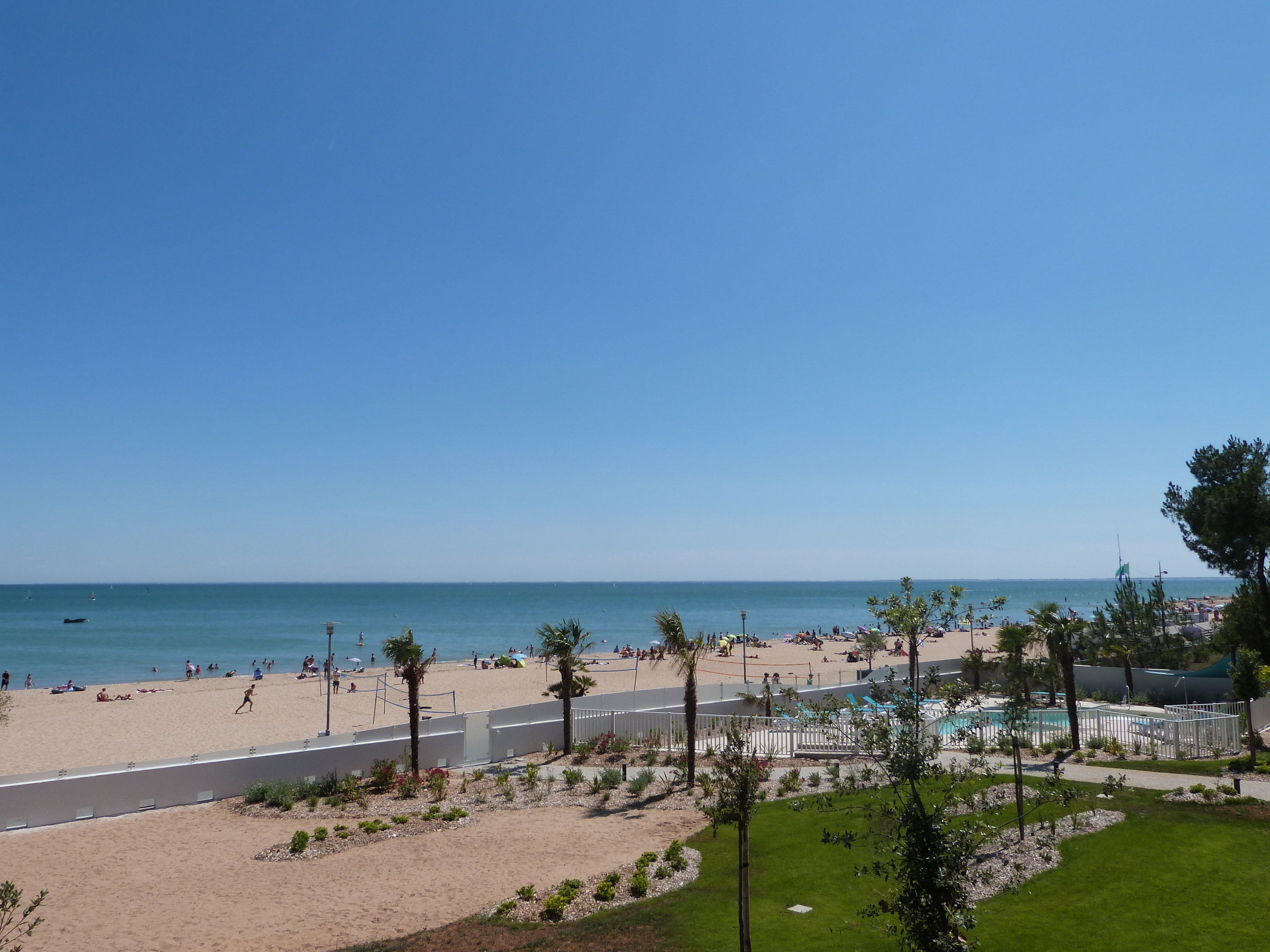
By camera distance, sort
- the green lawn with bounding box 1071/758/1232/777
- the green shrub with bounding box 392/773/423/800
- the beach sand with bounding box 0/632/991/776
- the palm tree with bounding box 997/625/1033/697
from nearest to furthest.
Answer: the green lawn with bounding box 1071/758/1232/777, the green shrub with bounding box 392/773/423/800, the palm tree with bounding box 997/625/1033/697, the beach sand with bounding box 0/632/991/776

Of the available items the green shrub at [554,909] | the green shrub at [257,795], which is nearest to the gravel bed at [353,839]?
the green shrub at [257,795]

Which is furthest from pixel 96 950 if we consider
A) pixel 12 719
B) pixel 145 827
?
pixel 12 719

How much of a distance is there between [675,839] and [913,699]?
8.59 metres

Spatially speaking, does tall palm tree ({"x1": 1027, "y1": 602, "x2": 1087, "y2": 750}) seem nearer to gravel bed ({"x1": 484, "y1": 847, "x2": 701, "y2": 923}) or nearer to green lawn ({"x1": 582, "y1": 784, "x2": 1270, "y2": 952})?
green lawn ({"x1": 582, "y1": 784, "x2": 1270, "y2": 952})

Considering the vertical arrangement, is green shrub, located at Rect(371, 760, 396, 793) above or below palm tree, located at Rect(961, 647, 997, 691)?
below

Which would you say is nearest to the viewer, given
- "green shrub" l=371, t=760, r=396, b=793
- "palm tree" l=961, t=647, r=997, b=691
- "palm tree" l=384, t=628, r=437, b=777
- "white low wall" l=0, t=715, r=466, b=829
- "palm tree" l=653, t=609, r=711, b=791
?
"white low wall" l=0, t=715, r=466, b=829

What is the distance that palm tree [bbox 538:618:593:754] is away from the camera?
22.0 meters

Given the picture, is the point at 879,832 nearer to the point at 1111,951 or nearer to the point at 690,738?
the point at 1111,951

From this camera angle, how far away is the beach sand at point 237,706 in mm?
27094

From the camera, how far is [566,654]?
72.2 ft

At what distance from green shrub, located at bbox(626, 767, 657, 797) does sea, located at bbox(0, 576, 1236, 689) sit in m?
9.72

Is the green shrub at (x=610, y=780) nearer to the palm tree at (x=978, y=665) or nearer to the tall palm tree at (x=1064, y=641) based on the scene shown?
the palm tree at (x=978, y=665)

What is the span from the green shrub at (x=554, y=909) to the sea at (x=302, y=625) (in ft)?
43.7

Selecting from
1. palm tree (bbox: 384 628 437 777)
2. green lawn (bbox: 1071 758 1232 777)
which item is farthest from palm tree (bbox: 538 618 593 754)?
green lawn (bbox: 1071 758 1232 777)
